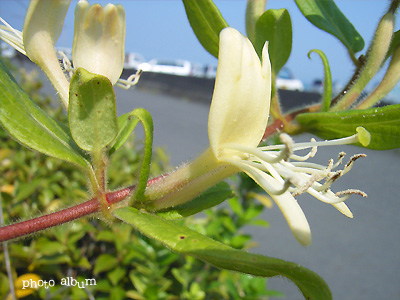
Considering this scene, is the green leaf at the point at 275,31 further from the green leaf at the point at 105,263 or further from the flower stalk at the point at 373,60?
the green leaf at the point at 105,263

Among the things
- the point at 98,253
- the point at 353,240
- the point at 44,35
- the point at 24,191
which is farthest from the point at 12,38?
the point at 353,240

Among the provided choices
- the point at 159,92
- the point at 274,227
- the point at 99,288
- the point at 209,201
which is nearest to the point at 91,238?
the point at 99,288

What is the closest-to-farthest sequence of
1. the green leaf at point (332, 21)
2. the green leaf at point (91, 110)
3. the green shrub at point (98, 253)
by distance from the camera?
the green leaf at point (91, 110) → the green leaf at point (332, 21) → the green shrub at point (98, 253)

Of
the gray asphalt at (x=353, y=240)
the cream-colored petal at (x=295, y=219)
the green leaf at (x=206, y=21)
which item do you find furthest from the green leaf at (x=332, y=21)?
the gray asphalt at (x=353, y=240)

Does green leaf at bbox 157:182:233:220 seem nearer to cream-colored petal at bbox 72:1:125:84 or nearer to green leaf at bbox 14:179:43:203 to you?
cream-colored petal at bbox 72:1:125:84

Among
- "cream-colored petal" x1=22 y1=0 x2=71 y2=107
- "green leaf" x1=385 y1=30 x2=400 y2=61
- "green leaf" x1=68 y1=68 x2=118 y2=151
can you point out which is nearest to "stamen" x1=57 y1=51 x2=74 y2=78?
"cream-colored petal" x1=22 y1=0 x2=71 y2=107

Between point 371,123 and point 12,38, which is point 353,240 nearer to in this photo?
point 371,123

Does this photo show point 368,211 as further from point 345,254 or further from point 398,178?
point 398,178
